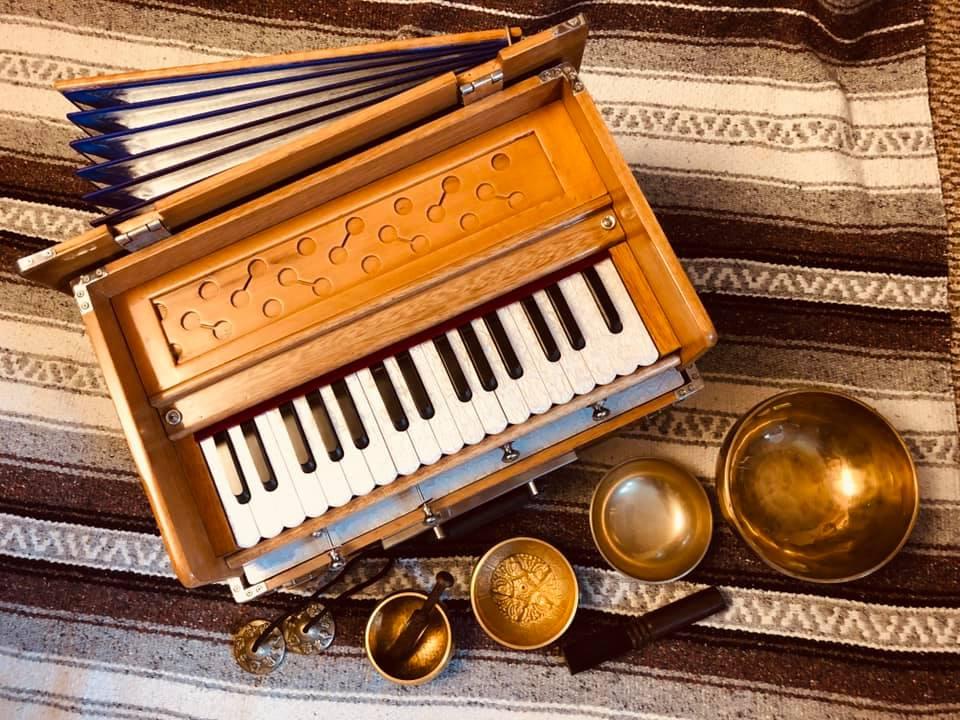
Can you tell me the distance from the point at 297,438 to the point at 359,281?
0.25 meters

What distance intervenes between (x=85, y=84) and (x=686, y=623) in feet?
4.24

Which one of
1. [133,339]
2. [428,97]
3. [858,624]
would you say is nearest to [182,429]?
[133,339]

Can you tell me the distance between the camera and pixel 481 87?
1.03 m

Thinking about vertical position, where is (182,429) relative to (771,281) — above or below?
above

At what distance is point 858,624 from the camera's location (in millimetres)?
1342

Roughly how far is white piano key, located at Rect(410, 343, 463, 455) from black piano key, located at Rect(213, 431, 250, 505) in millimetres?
291

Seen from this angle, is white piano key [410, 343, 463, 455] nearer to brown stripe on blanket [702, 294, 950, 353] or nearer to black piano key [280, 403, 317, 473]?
black piano key [280, 403, 317, 473]

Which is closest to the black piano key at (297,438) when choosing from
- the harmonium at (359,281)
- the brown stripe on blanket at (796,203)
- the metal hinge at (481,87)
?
the harmonium at (359,281)

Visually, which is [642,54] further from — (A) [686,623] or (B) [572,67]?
(A) [686,623]

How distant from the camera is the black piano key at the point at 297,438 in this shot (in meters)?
1.07

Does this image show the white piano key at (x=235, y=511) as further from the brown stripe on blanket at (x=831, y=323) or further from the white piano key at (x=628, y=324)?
the brown stripe on blanket at (x=831, y=323)

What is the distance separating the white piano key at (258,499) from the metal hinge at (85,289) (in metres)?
0.28

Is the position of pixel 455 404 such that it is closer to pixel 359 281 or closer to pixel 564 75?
pixel 359 281

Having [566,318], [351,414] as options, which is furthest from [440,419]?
[566,318]
